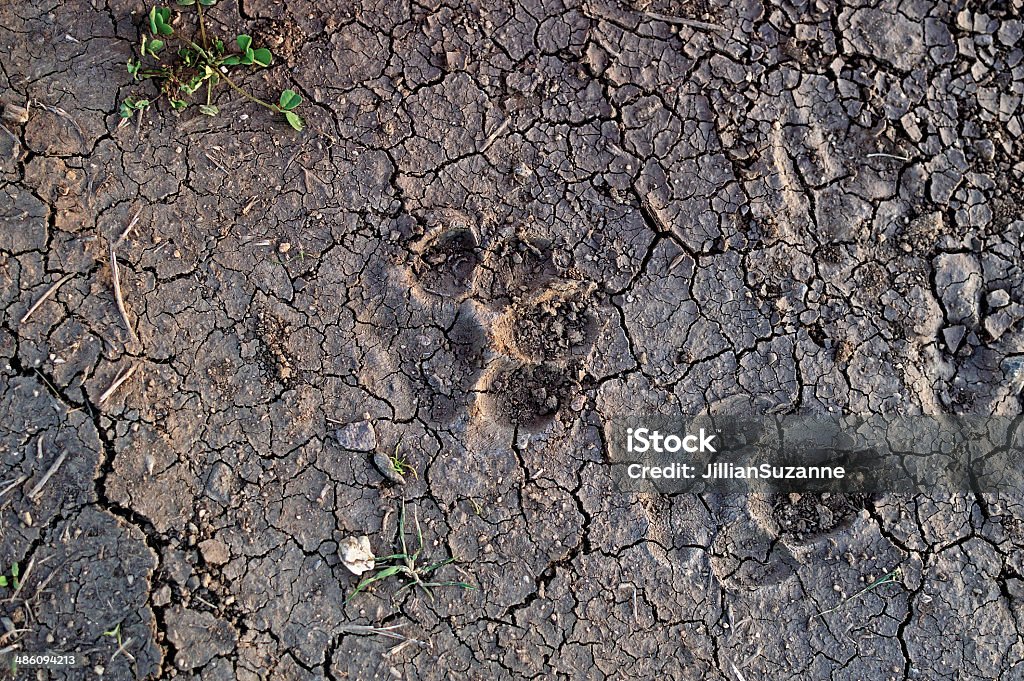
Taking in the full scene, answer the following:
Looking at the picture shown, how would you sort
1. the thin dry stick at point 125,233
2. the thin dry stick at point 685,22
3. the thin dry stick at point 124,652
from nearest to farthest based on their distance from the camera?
the thin dry stick at point 124,652 → the thin dry stick at point 125,233 → the thin dry stick at point 685,22

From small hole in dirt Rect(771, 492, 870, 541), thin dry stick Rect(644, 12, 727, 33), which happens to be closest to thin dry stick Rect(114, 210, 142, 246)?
thin dry stick Rect(644, 12, 727, 33)

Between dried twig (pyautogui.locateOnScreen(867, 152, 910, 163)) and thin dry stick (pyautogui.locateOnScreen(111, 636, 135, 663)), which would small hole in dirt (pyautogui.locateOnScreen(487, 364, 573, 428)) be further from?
thin dry stick (pyautogui.locateOnScreen(111, 636, 135, 663))

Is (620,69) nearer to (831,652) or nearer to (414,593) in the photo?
(414,593)

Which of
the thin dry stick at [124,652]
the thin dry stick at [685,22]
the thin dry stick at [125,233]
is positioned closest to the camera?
the thin dry stick at [124,652]

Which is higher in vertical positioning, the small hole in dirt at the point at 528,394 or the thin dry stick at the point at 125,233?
the thin dry stick at the point at 125,233

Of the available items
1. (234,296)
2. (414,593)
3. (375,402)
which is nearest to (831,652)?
(414,593)

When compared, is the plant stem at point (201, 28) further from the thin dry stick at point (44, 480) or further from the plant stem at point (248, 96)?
the thin dry stick at point (44, 480)

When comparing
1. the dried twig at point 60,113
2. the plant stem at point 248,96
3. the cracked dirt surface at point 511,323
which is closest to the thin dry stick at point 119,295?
the cracked dirt surface at point 511,323
